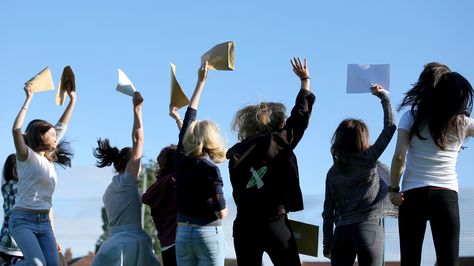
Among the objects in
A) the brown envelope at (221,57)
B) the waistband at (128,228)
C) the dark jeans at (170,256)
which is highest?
the brown envelope at (221,57)

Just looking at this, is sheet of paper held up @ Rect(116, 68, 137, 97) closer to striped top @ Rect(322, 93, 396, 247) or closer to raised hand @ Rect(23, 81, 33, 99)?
raised hand @ Rect(23, 81, 33, 99)

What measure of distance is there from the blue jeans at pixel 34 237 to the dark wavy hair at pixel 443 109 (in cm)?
309

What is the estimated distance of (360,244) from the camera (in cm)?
590

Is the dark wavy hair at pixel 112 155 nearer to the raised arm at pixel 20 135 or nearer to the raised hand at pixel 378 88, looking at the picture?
the raised arm at pixel 20 135

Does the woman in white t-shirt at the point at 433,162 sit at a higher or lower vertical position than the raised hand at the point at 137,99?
lower

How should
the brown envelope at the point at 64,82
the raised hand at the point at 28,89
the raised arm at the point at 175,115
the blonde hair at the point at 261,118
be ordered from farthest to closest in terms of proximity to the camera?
the brown envelope at the point at 64,82 < the raised hand at the point at 28,89 < the raised arm at the point at 175,115 < the blonde hair at the point at 261,118

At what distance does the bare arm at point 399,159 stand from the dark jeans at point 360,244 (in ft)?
1.35

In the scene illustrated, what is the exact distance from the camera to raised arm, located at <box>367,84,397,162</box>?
596cm

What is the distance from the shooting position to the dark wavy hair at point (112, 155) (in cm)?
691

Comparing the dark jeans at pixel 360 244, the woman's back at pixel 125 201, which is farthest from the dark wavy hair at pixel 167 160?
the dark jeans at pixel 360 244

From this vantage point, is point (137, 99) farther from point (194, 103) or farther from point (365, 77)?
point (365, 77)

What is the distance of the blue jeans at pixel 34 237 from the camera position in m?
6.73

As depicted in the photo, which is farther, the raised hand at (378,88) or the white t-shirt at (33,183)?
the white t-shirt at (33,183)

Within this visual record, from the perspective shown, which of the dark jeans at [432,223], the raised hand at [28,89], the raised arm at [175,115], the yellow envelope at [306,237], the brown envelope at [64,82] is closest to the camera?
the dark jeans at [432,223]
